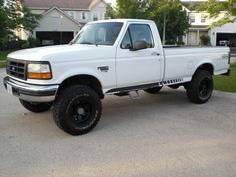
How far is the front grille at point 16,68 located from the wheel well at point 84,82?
2.33 ft

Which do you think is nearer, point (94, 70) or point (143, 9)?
point (94, 70)

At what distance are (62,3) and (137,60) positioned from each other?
164ft

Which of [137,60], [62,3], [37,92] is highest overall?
[62,3]

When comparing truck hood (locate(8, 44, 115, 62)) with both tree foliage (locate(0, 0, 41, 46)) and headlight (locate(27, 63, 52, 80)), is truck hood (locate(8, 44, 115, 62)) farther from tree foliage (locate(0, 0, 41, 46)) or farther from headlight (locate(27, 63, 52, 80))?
tree foliage (locate(0, 0, 41, 46))

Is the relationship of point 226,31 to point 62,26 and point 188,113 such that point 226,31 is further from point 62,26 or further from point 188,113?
point 188,113

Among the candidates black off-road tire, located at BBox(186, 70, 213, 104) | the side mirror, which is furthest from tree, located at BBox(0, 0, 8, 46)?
the side mirror

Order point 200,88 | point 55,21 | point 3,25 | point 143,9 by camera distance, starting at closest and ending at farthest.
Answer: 1. point 200,88
2. point 3,25
3. point 143,9
4. point 55,21

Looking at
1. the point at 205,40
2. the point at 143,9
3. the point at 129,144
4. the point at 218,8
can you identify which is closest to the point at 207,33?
the point at 205,40

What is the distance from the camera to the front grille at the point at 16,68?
19.2ft

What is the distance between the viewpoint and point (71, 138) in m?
5.85

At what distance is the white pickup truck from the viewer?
568 cm

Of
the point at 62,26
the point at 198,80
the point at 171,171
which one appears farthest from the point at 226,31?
the point at 171,171

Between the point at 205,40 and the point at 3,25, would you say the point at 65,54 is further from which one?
the point at 205,40

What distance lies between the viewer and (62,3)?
54.2 meters
